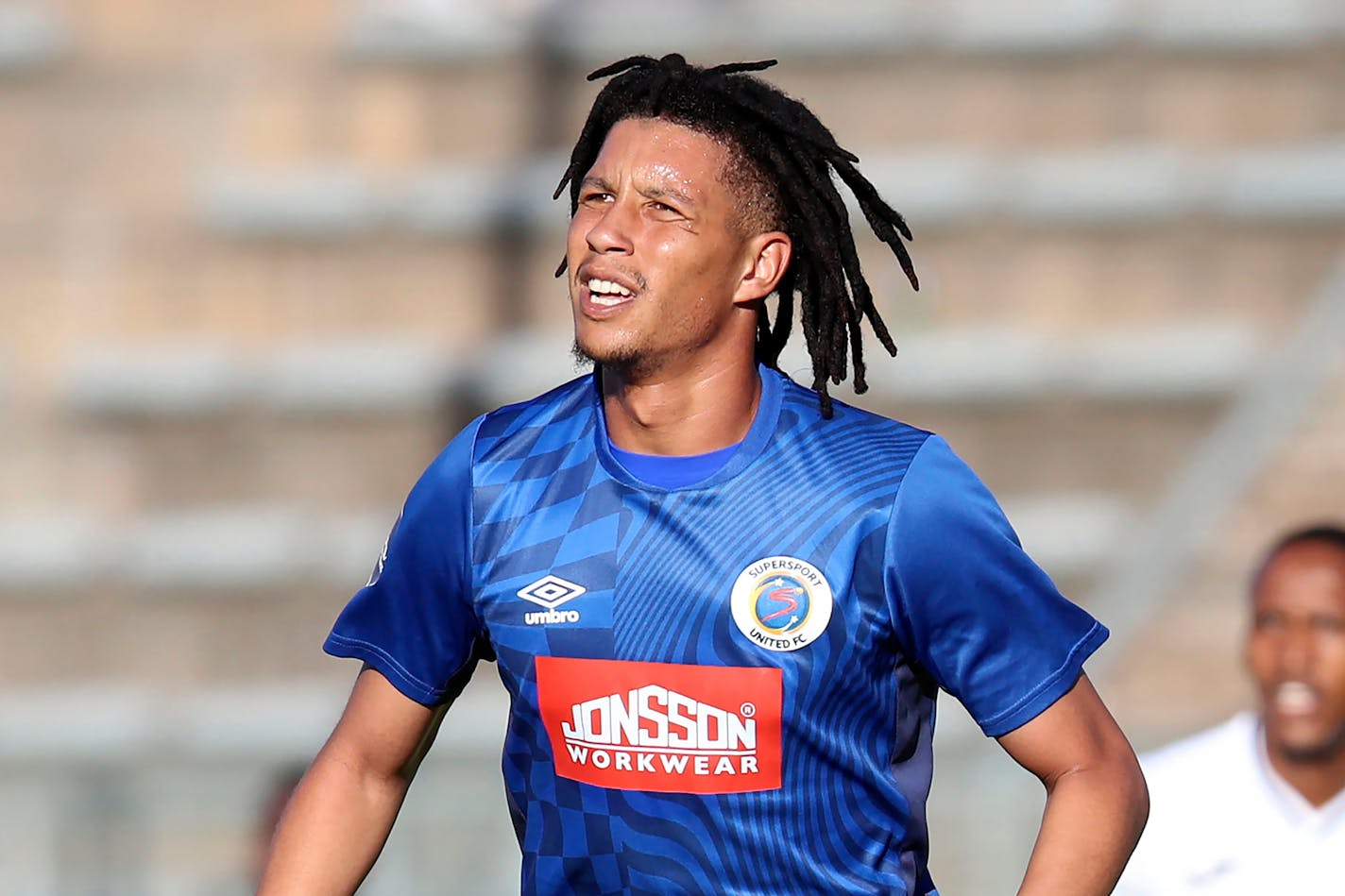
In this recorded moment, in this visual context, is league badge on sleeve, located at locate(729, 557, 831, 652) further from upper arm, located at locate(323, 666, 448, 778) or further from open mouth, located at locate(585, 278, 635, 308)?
upper arm, located at locate(323, 666, 448, 778)

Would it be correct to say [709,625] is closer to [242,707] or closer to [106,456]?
[242,707]

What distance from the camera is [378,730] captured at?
11.5ft

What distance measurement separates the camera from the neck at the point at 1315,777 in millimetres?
5289

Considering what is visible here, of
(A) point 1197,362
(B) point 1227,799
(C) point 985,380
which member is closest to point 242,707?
(C) point 985,380

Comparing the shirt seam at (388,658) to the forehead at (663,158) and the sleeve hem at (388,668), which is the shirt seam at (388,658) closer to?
the sleeve hem at (388,668)

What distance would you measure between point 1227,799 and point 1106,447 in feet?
16.1

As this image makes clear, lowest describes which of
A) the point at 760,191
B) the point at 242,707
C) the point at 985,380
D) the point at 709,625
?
the point at 242,707

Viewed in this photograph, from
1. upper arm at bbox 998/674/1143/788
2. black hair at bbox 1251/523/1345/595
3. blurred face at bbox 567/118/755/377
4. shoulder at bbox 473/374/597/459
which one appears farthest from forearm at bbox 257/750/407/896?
black hair at bbox 1251/523/1345/595

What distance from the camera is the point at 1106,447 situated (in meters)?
10.1

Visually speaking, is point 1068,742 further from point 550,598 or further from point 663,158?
point 663,158

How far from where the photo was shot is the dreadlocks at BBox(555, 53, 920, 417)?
345 centimetres

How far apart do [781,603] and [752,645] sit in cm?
7

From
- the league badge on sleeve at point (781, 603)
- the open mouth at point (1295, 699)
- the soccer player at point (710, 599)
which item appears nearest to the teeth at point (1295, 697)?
the open mouth at point (1295, 699)

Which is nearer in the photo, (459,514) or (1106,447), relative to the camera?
(459,514)
